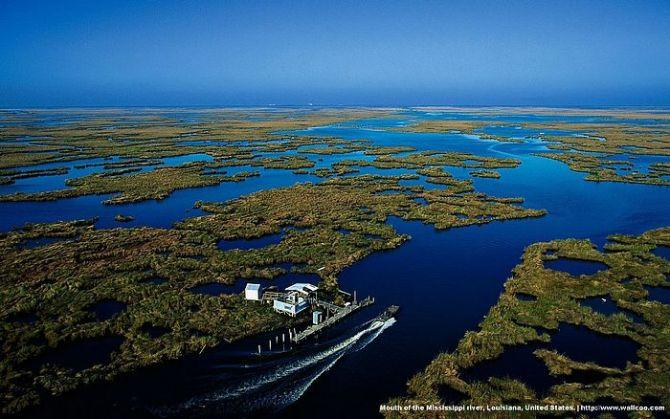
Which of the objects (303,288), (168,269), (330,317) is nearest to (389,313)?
(330,317)

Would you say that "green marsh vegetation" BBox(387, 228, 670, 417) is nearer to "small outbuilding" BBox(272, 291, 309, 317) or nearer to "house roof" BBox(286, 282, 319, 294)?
"small outbuilding" BBox(272, 291, 309, 317)

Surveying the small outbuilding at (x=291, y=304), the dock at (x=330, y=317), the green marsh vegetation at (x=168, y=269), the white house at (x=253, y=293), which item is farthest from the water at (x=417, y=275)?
the white house at (x=253, y=293)

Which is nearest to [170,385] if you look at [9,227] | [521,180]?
[9,227]

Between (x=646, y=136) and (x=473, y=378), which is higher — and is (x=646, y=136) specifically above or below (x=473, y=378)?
above

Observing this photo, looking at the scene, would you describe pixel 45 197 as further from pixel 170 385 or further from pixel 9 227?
pixel 170 385

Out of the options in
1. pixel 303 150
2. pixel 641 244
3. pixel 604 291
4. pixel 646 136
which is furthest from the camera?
pixel 646 136

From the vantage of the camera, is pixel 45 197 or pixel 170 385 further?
pixel 45 197

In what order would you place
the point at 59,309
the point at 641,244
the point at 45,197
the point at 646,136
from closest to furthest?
the point at 59,309
the point at 641,244
the point at 45,197
the point at 646,136

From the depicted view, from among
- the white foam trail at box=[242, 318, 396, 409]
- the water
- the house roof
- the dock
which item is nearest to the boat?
the white foam trail at box=[242, 318, 396, 409]

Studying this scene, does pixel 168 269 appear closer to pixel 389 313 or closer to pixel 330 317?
pixel 330 317
